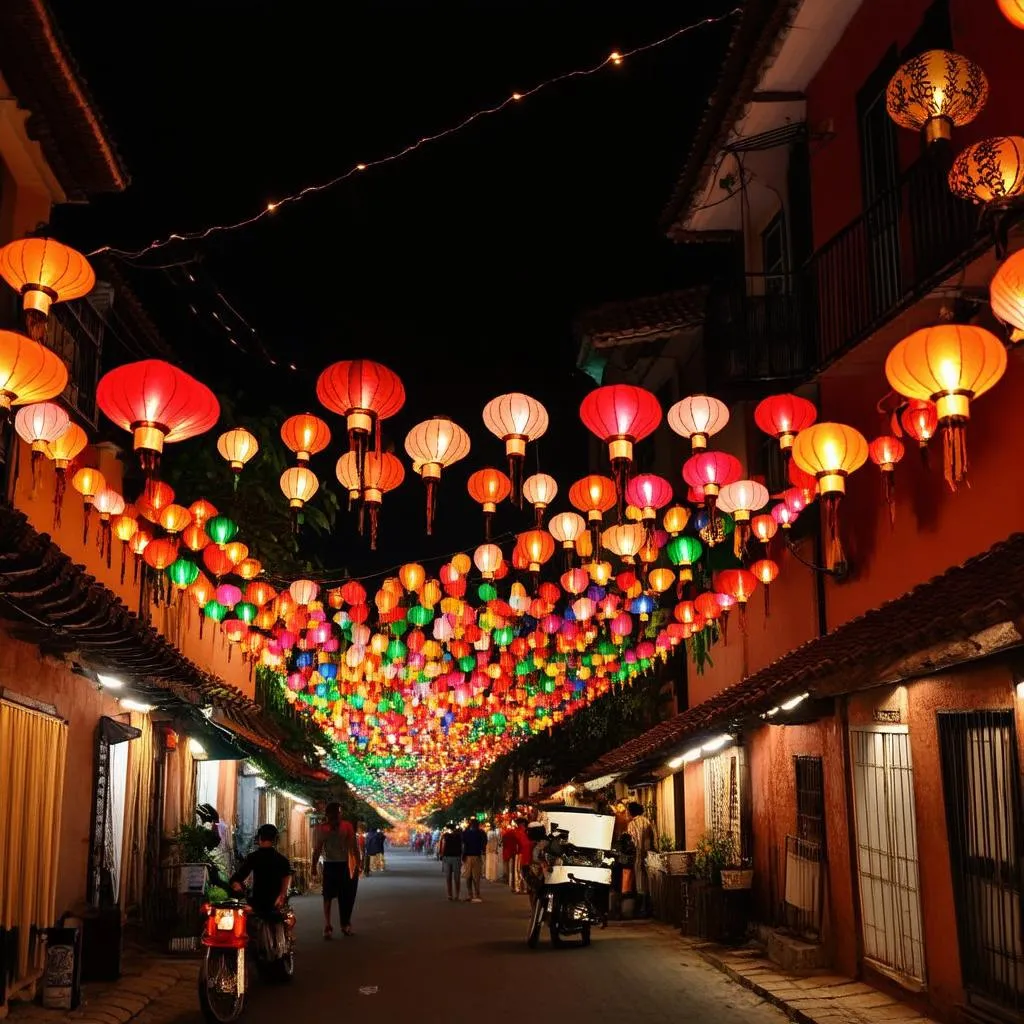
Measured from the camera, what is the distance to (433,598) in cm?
2069

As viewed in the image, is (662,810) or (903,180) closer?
(903,180)

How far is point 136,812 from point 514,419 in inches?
384

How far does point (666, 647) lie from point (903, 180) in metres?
12.3

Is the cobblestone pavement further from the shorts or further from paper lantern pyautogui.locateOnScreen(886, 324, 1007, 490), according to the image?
the shorts

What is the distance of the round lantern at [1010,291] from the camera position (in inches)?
298

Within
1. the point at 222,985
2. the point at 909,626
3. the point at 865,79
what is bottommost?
the point at 222,985

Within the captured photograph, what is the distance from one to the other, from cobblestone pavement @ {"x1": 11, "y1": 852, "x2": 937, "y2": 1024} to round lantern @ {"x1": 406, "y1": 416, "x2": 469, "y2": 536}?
5.54m

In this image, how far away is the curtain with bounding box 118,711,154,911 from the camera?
16.5 metres

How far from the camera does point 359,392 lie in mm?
10539

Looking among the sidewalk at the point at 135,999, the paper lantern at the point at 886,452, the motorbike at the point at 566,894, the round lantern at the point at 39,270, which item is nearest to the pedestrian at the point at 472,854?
the motorbike at the point at 566,894

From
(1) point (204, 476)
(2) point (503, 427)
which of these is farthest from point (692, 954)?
(1) point (204, 476)

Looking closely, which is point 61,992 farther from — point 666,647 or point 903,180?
point 666,647

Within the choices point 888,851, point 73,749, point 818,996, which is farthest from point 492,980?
point 73,749

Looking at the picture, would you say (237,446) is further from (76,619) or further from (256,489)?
(256,489)
